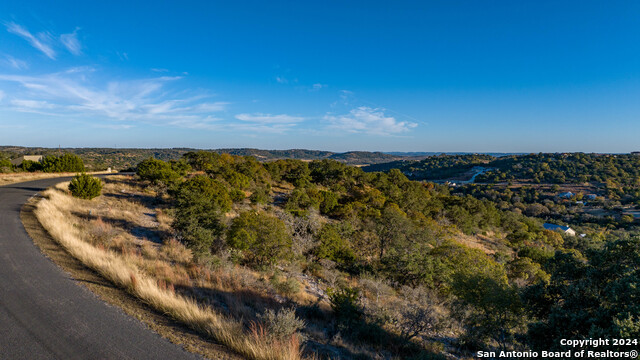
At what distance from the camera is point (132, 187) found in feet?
78.9

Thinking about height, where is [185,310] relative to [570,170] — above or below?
above

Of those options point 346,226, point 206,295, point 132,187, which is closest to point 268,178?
point 132,187

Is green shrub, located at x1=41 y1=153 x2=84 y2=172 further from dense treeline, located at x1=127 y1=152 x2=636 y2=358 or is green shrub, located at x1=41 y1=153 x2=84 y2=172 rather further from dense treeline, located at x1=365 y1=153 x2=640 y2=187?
dense treeline, located at x1=365 y1=153 x2=640 y2=187

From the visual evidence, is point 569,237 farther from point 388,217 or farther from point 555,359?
point 555,359

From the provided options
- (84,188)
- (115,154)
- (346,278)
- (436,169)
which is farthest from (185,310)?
(115,154)

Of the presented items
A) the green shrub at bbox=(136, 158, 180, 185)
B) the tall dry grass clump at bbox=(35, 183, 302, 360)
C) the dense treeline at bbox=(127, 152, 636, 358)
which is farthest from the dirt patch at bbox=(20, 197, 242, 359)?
the green shrub at bbox=(136, 158, 180, 185)

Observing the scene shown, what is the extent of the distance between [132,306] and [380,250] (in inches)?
649

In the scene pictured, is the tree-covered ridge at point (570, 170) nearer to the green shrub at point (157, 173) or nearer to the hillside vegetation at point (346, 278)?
the hillside vegetation at point (346, 278)

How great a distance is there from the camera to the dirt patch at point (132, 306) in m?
4.08

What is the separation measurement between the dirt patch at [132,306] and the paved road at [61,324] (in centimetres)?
13

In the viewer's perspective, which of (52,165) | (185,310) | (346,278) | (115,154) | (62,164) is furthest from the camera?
(115,154)

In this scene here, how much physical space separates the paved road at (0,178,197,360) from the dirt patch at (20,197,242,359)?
0.13m

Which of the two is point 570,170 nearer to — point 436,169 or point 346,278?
point 436,169

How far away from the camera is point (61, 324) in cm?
425
